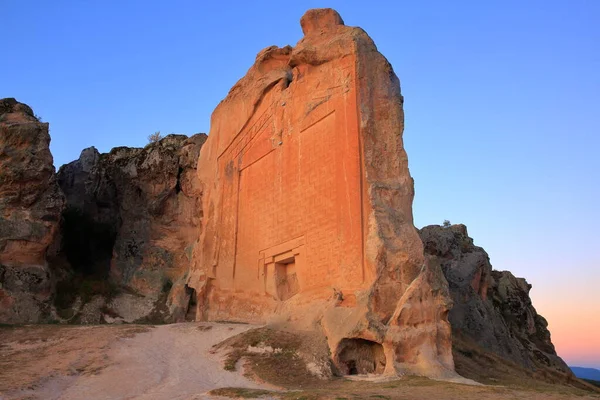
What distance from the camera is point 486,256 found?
30188 millimetres

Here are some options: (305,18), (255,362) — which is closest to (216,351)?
(255,362)

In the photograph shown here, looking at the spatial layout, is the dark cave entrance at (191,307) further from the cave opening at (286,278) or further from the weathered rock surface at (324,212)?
the cave opening at (286,278)

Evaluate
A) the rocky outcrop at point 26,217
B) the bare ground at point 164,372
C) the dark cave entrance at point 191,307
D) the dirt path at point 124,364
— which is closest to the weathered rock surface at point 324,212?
the bare ground at point 164,372

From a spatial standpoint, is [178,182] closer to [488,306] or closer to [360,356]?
[488,306]

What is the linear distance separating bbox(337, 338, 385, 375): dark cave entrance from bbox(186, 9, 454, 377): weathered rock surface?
3 cm

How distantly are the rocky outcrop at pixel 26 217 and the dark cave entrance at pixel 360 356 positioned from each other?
1331 cm

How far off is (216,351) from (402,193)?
6.31m

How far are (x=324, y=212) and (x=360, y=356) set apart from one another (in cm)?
402

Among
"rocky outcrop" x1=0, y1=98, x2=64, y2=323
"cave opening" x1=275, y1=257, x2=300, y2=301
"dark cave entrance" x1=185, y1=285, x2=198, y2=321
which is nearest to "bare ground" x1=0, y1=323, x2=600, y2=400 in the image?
"cave opening" x1=275, y1=257, x2=300, y2=301

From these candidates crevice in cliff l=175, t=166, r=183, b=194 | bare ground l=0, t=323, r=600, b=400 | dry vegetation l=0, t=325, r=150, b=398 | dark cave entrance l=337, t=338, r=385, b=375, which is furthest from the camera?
crevice in cliff l=175, t=166, r=183, b=194

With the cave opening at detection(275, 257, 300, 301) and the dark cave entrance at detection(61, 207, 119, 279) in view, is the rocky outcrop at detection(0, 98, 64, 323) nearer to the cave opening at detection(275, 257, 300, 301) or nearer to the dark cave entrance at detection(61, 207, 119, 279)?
the dark cave entrance at detection(61, 207, 119, 279)

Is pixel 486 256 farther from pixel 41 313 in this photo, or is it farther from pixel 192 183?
pixel 41 313

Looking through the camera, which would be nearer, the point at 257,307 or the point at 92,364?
the point at 92,364

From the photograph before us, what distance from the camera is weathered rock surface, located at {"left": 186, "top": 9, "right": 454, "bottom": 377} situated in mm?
14219
